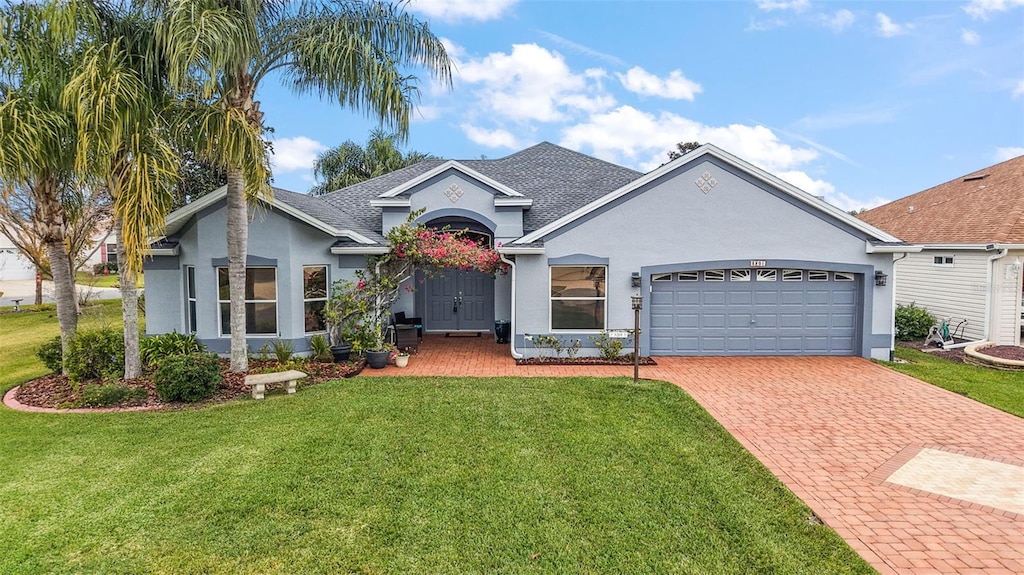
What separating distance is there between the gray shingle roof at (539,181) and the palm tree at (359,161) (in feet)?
48.4

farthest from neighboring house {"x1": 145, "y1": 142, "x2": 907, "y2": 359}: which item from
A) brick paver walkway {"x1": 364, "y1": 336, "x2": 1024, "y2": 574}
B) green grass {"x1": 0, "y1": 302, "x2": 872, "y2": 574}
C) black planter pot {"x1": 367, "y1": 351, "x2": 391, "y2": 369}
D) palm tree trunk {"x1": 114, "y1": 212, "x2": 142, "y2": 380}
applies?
green grass {"x1": 0, "y1": 302, "x2": 872, "y2": 574}

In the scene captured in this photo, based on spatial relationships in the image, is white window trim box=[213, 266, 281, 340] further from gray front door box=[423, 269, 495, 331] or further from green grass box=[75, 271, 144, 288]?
green grass box=[75, 271, 144, 288]

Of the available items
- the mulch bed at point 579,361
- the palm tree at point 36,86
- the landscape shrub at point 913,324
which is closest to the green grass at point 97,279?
the palm tree at point 36,86

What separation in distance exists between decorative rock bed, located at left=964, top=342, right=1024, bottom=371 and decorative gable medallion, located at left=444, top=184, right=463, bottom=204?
538 inches

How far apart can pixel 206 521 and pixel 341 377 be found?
18.6 feet

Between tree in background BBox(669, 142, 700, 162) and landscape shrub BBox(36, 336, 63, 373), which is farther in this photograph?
tree in background BBox(669, 142, 700, 162)

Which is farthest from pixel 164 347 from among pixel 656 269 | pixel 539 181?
pixel 539 181

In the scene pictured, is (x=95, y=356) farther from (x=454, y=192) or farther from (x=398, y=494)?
(x=454, y=192)

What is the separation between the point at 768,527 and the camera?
4.57m

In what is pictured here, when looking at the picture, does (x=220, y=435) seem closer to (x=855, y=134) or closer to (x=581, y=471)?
(x=581, y=471)

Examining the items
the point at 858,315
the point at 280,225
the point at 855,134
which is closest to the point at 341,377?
the point at 280,225

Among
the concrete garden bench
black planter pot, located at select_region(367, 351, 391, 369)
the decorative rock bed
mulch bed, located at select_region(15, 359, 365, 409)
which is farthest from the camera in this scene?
black planter pot, located at select_region(367, 351, 391, 369)

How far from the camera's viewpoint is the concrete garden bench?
873 cm

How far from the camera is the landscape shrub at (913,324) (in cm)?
1464
